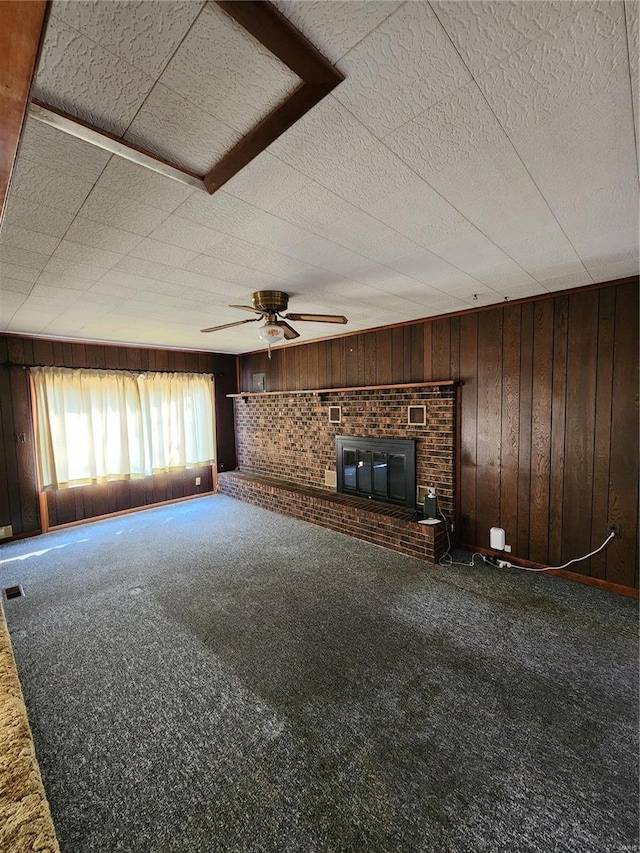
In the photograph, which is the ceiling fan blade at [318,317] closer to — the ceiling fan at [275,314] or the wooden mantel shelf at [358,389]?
the ceiling fan at [275,314]

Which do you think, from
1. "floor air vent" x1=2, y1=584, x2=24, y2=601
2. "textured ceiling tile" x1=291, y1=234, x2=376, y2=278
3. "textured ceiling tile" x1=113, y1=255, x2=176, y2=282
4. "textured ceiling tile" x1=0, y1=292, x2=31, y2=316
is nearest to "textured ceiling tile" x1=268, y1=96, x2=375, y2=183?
"textured ceiling tile" x1=291, y1=234, x2=376, y2=278

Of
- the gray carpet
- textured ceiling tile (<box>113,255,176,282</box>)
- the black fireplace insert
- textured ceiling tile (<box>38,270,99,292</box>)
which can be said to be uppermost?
textured ceiling tile (<box>38,270,99,292</box>)

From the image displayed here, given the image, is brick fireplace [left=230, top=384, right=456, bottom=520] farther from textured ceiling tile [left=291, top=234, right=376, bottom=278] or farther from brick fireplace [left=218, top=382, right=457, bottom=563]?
textured ceiling tile [left=291, top=234, right=376, bottom=278]

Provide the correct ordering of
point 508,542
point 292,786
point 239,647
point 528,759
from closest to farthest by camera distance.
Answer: point 292,786
point 528,759
point 239,647
point 508,542

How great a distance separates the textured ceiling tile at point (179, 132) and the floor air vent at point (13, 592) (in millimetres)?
3613

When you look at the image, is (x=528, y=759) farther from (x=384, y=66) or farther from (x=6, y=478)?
(x=6, y=478)

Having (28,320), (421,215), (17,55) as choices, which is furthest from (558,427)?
(28,320)

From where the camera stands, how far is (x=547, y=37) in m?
0.88

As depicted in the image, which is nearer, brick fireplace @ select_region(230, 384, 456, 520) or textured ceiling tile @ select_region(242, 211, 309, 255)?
textured ceiling tile @ select_region(242, 211, 309, 255)

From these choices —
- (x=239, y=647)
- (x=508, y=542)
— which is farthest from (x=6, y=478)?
(x=508, y=542)

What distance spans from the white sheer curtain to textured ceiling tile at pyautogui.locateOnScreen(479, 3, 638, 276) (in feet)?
17.7

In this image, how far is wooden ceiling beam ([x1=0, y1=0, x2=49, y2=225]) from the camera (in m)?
0.58

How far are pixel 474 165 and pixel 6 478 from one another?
557 cm

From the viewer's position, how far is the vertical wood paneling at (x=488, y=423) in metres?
3.54
